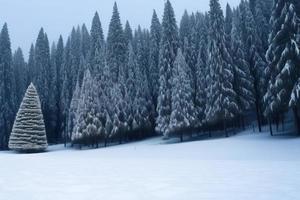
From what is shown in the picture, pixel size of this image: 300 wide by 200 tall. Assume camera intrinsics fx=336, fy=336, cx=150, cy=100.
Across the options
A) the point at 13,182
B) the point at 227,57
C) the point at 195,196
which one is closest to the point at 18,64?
the point at 227,57

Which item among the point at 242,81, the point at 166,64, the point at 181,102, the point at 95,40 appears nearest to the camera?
the point at 242,81

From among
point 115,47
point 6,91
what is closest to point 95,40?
point 115,47

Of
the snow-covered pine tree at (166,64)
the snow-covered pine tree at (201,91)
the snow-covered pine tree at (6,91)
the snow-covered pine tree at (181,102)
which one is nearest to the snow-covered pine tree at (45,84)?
the snow-covered pine tree at (6,91)

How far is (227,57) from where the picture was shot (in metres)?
40.8

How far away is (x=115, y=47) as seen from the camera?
195 feet

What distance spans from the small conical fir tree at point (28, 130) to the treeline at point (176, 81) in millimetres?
5146

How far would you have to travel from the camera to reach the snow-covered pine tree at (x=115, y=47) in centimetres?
5591

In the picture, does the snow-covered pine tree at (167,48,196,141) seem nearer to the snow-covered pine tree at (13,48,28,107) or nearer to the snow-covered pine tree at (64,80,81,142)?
the snow-covered pine tree at (64,80,81,142)

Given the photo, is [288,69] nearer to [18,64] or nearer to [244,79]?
[244,79]

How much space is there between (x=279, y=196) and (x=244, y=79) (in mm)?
33189

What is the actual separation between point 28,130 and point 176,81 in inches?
898

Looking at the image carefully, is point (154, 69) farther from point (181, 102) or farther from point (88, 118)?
point (181, 102)

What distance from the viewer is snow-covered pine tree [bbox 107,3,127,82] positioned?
55.9 meters

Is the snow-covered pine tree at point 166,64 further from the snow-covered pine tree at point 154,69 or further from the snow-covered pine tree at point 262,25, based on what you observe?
the snow-covered pine tree at point 262,25
